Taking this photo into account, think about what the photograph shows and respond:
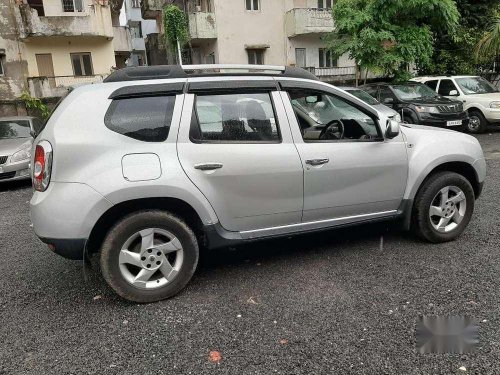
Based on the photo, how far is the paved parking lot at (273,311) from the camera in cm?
262

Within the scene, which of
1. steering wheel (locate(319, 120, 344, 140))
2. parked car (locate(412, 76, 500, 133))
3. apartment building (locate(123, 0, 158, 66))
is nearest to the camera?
steering wheel (locate(319, 120, 344, 140))

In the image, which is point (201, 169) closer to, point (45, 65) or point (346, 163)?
point (346, 163)

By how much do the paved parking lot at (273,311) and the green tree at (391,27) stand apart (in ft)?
35.0

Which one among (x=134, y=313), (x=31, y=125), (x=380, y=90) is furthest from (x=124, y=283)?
(x=380, y=90)

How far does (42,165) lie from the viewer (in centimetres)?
316

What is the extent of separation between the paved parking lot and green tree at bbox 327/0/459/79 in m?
10.7

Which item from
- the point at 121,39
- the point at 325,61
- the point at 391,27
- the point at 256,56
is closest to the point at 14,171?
the point at 391,27

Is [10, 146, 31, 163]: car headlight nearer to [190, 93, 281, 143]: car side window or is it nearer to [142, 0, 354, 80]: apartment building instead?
[190, 93, 281, 143]: car side window

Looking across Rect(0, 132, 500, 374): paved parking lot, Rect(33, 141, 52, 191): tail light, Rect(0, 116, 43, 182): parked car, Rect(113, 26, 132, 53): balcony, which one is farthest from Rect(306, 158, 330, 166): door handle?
Rect(113, 26, 132, 53): balcony

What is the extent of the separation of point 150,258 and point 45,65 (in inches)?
828

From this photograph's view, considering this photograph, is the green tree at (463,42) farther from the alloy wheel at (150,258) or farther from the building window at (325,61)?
the alloy wheel at (150,258)

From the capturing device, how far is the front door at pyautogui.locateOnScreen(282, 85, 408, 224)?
3.69 meters

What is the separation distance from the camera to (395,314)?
3.07 metres

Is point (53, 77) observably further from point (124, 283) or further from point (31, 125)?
point (124, 283)
